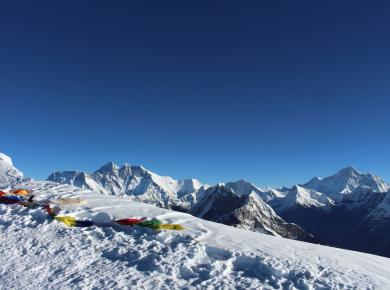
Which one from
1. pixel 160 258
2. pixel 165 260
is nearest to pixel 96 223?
pixel 160 258

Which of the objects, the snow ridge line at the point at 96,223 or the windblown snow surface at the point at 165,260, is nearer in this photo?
the windblown snow surface at the point at 165,260

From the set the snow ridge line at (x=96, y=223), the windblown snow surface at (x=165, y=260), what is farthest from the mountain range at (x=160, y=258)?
the snow ridge line at (x=96, y=223)

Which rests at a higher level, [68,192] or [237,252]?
[68,192]

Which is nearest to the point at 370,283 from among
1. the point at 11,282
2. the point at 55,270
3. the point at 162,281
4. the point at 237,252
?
the point at 237,252

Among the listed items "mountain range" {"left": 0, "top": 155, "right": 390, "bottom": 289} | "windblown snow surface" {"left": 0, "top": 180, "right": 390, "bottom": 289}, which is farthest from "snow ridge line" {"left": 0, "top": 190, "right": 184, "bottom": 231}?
"windblown snow surface" {"left": 0, "top": 180, "right": 390, "bottom": 289}

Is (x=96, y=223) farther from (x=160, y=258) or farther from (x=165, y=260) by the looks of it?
(x=165, y=260)

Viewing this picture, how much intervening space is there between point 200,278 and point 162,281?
1.50 metres

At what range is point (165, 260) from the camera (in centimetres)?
1755

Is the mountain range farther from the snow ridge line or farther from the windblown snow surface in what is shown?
the snow ridge line

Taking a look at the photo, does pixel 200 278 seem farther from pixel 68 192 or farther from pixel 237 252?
pixel 68 192

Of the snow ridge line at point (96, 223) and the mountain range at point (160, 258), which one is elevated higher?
the snow ridge line at point (96, 223)

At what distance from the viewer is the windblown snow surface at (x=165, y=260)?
15641 mm

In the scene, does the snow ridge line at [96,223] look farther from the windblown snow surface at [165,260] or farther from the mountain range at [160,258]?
the windblown snow surface at [165,260]

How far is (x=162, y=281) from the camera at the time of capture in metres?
15.8
